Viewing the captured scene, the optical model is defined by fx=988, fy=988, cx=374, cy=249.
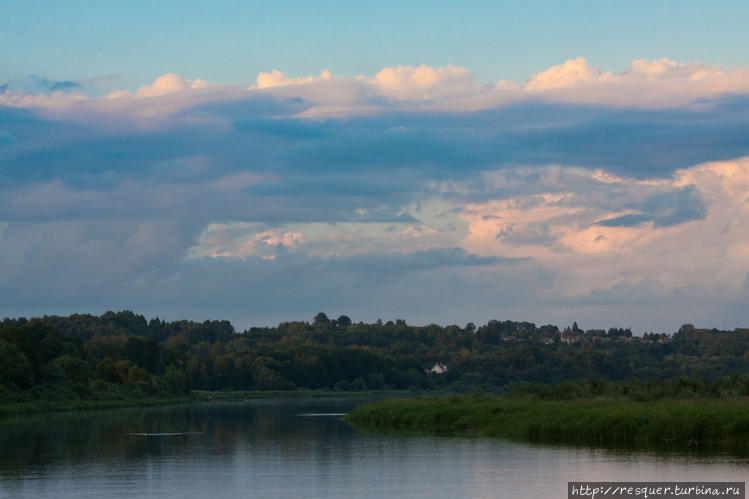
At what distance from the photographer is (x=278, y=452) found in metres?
50.3

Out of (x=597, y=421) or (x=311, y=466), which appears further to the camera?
(x=597, y=421)

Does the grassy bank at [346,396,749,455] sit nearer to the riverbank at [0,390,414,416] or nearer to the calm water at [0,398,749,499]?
the calm water at [0,398,749,499]

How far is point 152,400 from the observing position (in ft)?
428

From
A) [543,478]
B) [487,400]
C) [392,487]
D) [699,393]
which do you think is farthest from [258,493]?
[487,400]

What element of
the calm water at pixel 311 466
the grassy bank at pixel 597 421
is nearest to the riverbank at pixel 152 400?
the calm water at pixel 311 466

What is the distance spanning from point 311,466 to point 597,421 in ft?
62.8

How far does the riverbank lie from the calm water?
37349 mm

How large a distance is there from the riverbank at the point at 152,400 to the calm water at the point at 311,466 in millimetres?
37349

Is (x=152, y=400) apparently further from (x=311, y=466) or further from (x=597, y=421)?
(x=311, y=466)

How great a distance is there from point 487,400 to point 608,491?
4561 centimetres

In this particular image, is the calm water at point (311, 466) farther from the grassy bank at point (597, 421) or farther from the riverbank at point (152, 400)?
the riverbank at point (152, 400)

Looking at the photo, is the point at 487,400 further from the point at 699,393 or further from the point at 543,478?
the point at 543,478

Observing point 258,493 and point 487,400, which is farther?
point 487,400

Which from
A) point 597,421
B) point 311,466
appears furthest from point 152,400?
point 311,466
